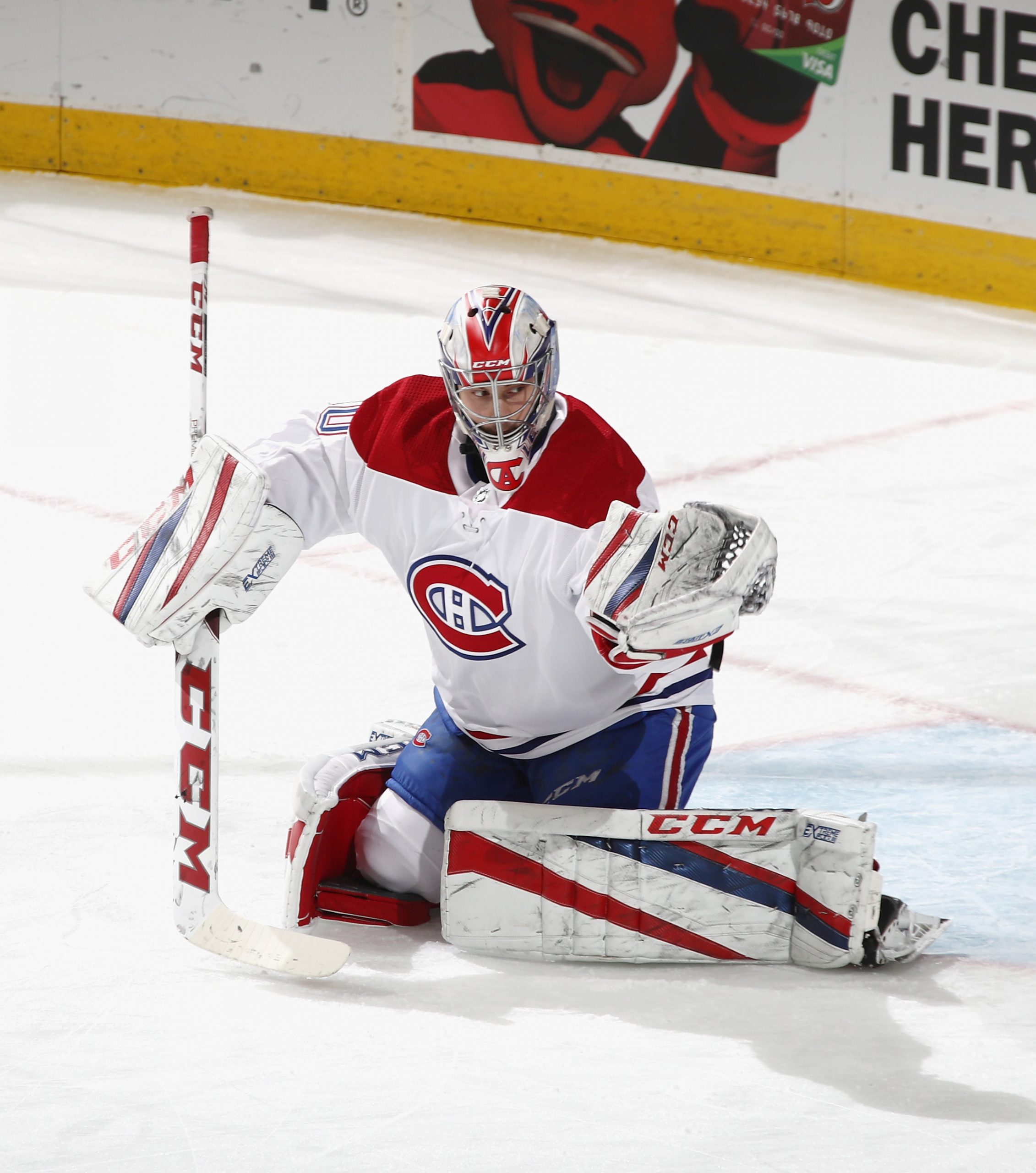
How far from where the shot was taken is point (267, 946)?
81.1 inches

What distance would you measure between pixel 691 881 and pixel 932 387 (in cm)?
412

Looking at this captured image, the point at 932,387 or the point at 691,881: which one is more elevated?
the point at 932,387

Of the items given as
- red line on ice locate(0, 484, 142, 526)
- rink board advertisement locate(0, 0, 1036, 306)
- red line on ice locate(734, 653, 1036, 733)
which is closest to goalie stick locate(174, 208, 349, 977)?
red line on ice locate(734, 653, 1036, 733)

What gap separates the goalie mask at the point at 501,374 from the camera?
2066mm

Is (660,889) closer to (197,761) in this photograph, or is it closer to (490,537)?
(490,537)

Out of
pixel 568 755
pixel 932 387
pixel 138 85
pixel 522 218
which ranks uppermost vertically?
pixel 138 85

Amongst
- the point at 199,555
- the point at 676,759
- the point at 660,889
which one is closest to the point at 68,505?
the point at 199,555

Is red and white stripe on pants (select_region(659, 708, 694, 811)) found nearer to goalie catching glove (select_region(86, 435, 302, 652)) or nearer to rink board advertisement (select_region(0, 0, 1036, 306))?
goalie catching glove (select_region(86, 435, 302, 652))

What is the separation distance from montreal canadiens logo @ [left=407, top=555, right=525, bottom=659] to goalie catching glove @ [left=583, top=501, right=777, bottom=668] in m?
0.22

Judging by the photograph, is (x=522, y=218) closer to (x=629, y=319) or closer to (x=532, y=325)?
(x=629, y=319)

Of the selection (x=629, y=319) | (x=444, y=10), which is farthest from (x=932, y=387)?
(x=444, y=10)

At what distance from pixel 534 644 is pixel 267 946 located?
0.57 metres

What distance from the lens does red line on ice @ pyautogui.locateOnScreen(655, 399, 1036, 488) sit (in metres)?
4.68

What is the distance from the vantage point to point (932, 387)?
228 inches
